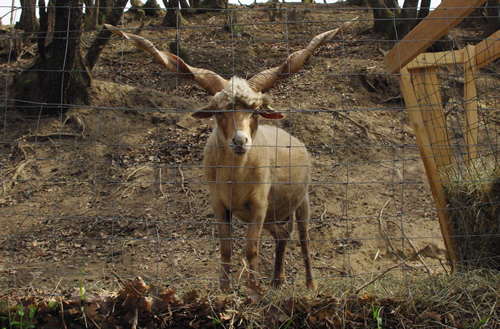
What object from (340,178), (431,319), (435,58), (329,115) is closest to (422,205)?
(340,178)

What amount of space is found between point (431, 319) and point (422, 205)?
505 cm

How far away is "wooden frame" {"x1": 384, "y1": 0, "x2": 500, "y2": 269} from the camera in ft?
15.6

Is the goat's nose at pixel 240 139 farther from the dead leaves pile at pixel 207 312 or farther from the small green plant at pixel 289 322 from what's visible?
the small green plant at pixel 289 322

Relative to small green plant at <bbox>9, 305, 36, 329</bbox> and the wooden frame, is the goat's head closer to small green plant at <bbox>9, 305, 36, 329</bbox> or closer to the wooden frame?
the wooden frame

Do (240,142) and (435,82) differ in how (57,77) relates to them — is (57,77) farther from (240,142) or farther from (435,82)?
(435,82)

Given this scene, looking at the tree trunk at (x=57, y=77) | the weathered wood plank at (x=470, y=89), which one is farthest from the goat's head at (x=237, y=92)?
the tree trunk at (x=57, y=77)

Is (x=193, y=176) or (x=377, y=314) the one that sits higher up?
(x=193, y=176)

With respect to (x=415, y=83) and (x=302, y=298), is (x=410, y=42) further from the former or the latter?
(x=302, y=298)

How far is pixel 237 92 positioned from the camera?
5203 mm

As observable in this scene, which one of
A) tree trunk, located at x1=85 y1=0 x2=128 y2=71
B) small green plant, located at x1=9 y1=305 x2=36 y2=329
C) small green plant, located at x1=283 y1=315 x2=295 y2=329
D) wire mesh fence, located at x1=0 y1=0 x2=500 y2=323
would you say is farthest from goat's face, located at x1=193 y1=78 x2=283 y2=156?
tree trunk, located at x1=85 y1=0 x2=128 y2=71

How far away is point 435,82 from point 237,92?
84.8 inches

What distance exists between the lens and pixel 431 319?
386 cm

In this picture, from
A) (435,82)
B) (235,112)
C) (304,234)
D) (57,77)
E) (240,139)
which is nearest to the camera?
(240,139)

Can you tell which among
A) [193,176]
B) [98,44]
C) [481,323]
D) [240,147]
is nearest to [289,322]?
[481,323]
